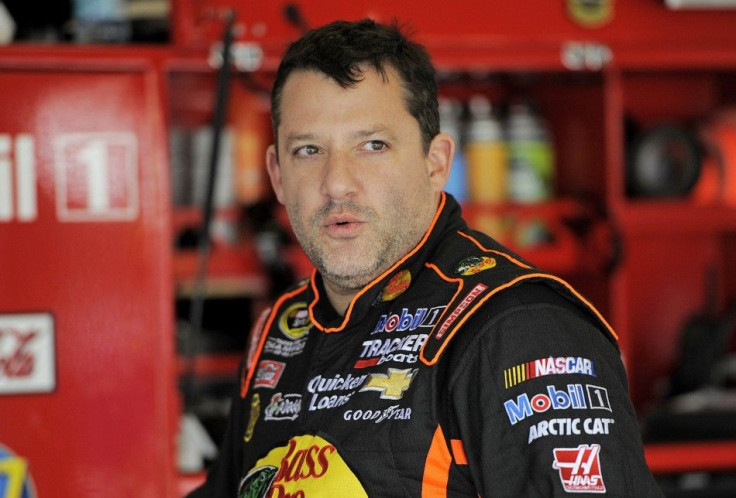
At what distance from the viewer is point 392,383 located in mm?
1320

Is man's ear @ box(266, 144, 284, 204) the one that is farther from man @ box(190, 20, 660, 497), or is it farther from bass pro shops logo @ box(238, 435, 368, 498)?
bass pro shops logo @ box(238, 435, 368, 498)

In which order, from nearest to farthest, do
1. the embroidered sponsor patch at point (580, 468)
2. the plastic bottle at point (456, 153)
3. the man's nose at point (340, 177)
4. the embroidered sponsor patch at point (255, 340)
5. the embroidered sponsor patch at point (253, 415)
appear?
the embroidered sponsor patch at point (580, 468) → the man's nose at point (340, 177) → the embroidered sponsor patch at point (253, 415) → the embroidered sponsor patch at point (255, 340) → the plastic bottle at point (456, 153)

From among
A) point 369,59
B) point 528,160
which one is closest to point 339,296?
point 369,59

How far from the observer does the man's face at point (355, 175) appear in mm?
1434

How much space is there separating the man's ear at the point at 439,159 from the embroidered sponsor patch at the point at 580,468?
506mm

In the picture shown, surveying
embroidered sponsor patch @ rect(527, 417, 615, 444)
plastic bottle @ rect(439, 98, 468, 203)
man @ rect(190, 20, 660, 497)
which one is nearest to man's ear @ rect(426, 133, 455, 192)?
man @ rect(190, 20, 660, 497)

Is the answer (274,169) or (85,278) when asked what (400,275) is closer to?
(274,169)

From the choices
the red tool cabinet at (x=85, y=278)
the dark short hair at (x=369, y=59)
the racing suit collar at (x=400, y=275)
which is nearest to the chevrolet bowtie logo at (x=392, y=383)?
the racing suit collar at (x=400, y=275)

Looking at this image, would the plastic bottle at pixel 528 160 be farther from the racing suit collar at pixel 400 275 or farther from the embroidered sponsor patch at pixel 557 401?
the embroidered sponsor patch at pixel 557 401

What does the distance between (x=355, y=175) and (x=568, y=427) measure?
47 centimetres

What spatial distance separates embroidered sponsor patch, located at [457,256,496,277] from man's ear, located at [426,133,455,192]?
0.18 meters

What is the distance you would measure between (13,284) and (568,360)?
4.66 feet

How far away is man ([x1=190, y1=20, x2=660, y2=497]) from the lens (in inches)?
46.5

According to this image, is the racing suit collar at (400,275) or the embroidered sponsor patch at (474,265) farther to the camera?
the racing suit collar at (400,275)
